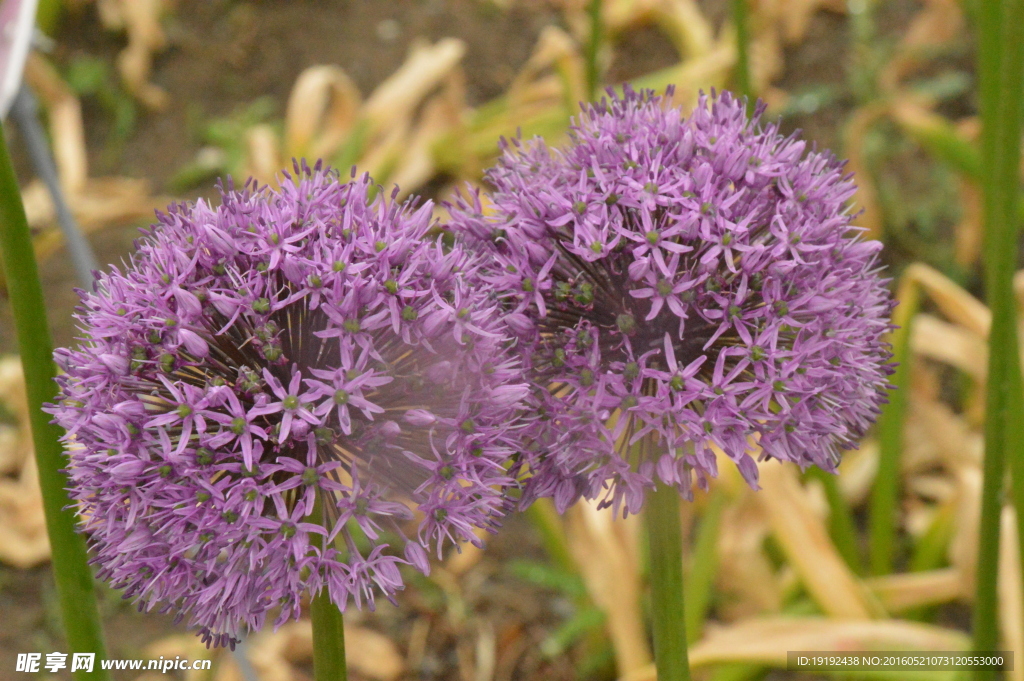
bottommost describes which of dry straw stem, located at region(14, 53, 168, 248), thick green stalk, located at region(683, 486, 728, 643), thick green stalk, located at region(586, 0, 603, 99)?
thick green stalk, located at region(683, 486, 728, 643)

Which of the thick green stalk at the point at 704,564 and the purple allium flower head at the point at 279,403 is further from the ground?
the purple allium flower head at the point at 279,403

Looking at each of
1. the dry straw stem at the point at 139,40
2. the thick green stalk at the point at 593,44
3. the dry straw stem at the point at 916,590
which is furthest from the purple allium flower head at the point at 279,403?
the dry straw stem at the point at 139,40

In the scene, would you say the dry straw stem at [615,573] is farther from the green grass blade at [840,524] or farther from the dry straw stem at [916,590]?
the dry straw stem at [916,590]

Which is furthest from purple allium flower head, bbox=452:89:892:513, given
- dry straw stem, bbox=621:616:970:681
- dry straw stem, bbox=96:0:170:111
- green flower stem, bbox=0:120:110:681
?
dry straw stem, bbox=96:0:170:111

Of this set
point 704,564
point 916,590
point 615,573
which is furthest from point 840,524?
point 615,573

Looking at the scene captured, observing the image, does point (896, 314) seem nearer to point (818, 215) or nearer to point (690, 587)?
point (690, 587)

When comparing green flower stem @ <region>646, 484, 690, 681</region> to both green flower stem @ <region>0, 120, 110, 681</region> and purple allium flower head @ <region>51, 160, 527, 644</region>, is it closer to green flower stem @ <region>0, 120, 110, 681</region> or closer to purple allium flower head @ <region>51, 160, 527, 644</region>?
purple allium flower head @ <region>51, 160, 527, 644</region>
